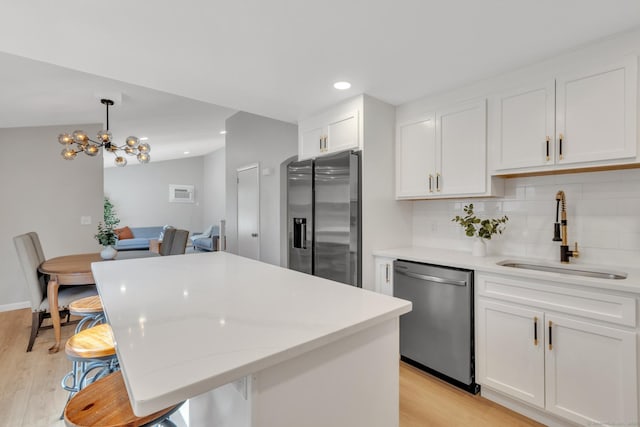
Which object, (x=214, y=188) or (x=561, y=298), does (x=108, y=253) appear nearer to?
(x=561, y=298)

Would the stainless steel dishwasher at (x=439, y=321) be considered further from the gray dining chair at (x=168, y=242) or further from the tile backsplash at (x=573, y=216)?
the gray dining chair at (x=168, y=242)

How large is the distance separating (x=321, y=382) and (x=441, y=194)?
2.05m

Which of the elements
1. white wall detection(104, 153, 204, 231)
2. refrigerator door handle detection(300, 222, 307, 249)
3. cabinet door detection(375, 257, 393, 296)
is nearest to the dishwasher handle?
cabinet door detection(375, 257, 393, 296)

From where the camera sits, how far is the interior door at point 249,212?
16.3 feet

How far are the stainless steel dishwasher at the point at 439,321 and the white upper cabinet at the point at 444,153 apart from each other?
692 millimetres

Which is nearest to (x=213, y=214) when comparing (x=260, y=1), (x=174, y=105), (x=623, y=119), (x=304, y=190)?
(x=174, y=105)

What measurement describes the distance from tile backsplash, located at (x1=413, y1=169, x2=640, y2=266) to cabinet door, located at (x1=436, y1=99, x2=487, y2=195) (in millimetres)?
305

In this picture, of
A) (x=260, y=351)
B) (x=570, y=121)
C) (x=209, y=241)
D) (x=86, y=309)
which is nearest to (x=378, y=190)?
(x=570, y=121)

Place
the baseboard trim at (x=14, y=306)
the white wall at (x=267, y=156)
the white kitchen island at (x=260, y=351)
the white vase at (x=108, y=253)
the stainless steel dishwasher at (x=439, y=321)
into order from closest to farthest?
the white kitchen island at (x=260, y=351) → the stainless steel dishwasher at (x=439, y=321) → the white vase at (x=108, y=253) → the baseboard trim at (x=14, y=306) → the white wall at (x=267, y=156)

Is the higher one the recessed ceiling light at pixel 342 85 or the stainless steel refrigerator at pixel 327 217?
the recessed ceiling light at pixel 342 85

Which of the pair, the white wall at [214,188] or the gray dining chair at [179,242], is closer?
the gray dining chair at [179,242]

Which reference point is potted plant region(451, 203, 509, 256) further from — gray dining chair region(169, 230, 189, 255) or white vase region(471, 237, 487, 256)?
gray dining chair region(169, 230, 189, 255)

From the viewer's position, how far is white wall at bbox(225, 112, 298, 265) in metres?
4.48

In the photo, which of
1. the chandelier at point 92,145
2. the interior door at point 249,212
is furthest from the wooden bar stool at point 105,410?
the interior door at point 249,212
